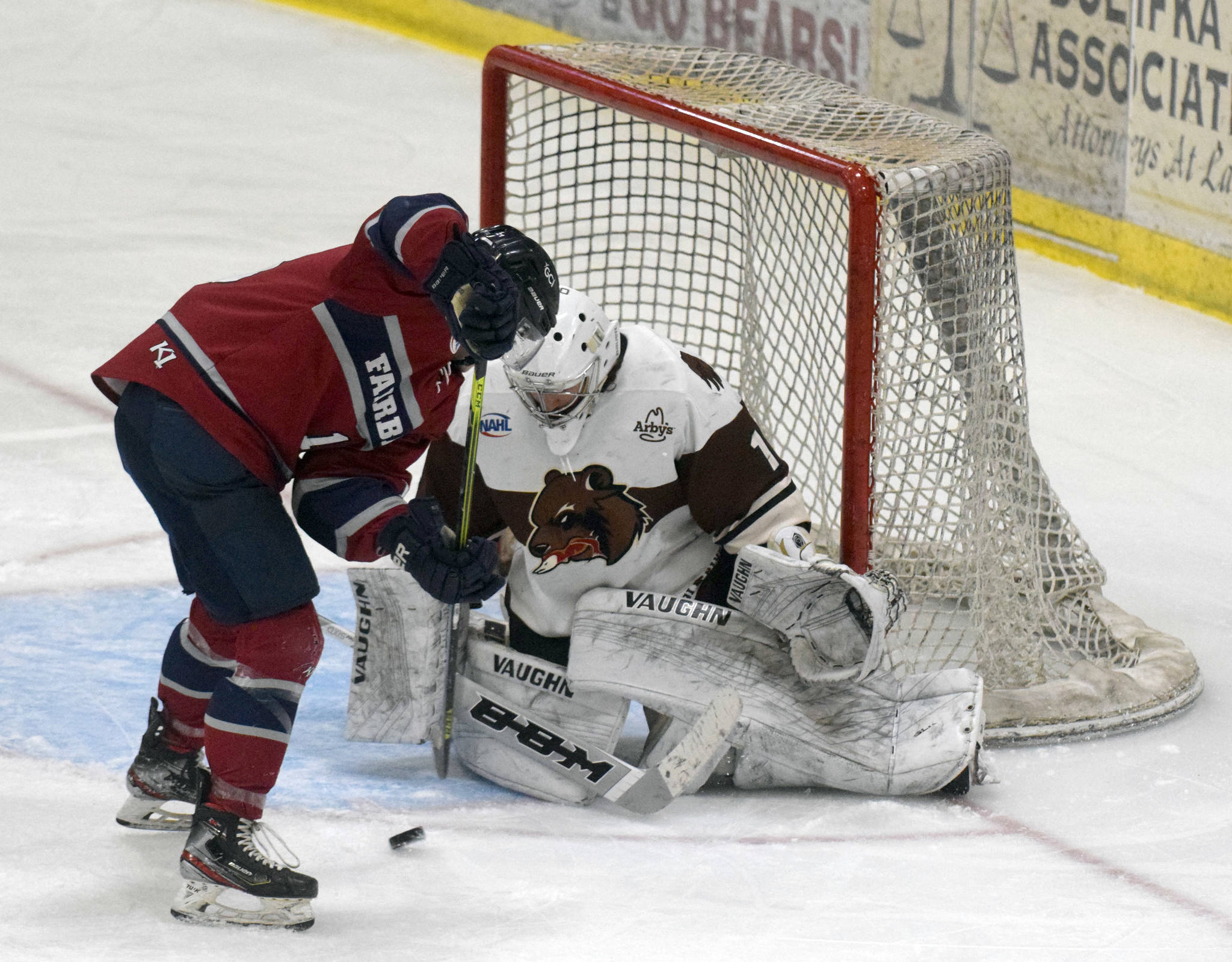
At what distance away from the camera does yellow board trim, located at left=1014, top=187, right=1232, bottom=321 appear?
593cm

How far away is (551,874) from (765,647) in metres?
0.55

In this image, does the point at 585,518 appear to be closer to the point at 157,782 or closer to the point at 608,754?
the point at 608,754

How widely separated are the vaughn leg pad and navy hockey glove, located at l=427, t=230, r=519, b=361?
69cm

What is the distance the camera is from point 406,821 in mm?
3184

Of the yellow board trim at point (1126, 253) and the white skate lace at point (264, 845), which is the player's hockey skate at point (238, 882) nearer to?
the white skate lace at point (264, 845)

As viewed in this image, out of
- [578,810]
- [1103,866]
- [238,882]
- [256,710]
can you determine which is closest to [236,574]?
[256,710]

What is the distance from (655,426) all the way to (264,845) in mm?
897

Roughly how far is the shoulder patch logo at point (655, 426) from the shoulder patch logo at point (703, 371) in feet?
0.33

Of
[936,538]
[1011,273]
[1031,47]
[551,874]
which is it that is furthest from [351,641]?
→ [1031,47]

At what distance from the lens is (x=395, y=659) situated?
3.29 metres

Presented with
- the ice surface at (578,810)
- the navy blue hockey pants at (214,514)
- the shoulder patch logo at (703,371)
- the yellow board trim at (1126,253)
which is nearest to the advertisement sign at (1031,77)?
the yellow board trim at (1126,253)

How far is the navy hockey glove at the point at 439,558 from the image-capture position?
286cm

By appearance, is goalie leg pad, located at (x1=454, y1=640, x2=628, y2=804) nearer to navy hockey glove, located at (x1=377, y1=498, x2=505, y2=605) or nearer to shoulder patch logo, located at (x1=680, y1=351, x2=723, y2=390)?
navy hockey glove, located at (x1=377, y1=498, x2=505, y2=605)

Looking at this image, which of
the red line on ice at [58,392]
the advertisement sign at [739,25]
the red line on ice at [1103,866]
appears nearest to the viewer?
the red line on ice at [1103,866]
